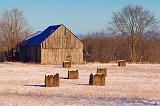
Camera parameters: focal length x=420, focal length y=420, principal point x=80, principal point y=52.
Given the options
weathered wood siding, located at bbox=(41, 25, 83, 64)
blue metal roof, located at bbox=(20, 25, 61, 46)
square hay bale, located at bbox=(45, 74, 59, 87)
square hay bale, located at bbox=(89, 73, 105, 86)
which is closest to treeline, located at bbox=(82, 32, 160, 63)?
weathered wood siding, located at bbox=(41, 25, 83, 64)

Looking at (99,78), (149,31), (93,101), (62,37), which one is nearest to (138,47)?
(149,31)

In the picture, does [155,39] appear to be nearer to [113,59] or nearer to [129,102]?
[113,59]

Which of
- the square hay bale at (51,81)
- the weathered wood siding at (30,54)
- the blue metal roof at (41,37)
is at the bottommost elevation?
the square hay bale at (51,81)

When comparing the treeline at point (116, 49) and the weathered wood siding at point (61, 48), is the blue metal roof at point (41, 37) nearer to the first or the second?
the weathered wood siding at point (61, 48)

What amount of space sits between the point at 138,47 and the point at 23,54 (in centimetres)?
2267

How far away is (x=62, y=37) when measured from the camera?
6912 cm

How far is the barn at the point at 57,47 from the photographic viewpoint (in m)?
67.2

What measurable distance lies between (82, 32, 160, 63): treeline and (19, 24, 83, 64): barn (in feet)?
28.9

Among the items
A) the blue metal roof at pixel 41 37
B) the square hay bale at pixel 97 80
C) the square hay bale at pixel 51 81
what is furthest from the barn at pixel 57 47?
the square hay bale at pixel 51 81

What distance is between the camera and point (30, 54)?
72.5 m

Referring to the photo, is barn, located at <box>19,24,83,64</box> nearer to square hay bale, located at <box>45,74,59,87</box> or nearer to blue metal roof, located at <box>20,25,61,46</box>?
blue metal roof, located at <box>20,25,61,46</box>

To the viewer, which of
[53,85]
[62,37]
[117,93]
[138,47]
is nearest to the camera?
[117,93]

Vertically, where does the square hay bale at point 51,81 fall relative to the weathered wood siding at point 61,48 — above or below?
below

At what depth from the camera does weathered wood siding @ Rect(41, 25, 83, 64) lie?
67250mm
